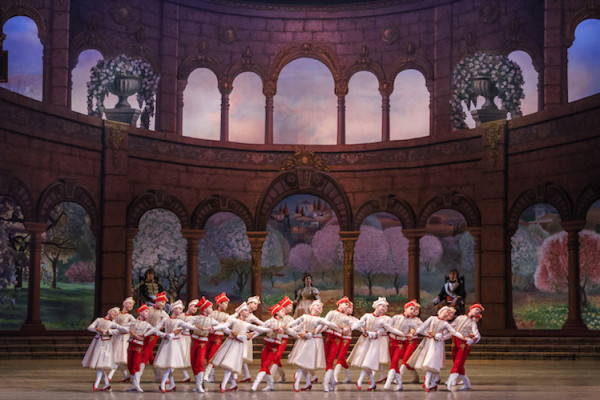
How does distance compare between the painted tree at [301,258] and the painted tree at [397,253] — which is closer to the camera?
the painted tree at [397,253]

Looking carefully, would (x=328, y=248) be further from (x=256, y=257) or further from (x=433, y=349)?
(x=433, y=349)

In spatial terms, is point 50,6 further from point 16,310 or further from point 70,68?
point 16,310

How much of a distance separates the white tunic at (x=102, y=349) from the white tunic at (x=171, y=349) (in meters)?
0.70

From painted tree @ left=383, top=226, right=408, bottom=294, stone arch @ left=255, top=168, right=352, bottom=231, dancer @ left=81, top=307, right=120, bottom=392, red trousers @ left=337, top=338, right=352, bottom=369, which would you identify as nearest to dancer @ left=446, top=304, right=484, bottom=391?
red trousers @ left=337, top=338, right=352, bottom=369

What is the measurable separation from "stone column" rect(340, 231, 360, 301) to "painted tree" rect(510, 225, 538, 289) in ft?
14.2

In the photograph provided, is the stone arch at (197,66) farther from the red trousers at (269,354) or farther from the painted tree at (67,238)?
the red trousers at (269,354)

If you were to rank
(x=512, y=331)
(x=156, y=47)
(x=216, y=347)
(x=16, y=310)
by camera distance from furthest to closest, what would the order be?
(x=156, y=47), (x=512, y=331), (x=16, y=310), (x=216, y=347)

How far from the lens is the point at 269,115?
25.5 m

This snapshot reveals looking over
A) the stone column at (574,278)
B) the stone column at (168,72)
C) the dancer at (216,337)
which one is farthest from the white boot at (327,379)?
the stone column at (168,72)

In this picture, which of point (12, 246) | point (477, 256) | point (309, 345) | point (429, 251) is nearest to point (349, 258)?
point (429, 251)

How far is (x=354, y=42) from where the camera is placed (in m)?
25.5

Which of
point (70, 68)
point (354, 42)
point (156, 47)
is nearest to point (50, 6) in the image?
point (70, 68)

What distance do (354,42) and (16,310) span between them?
11.5 m

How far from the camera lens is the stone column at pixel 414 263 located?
23.6 metres
